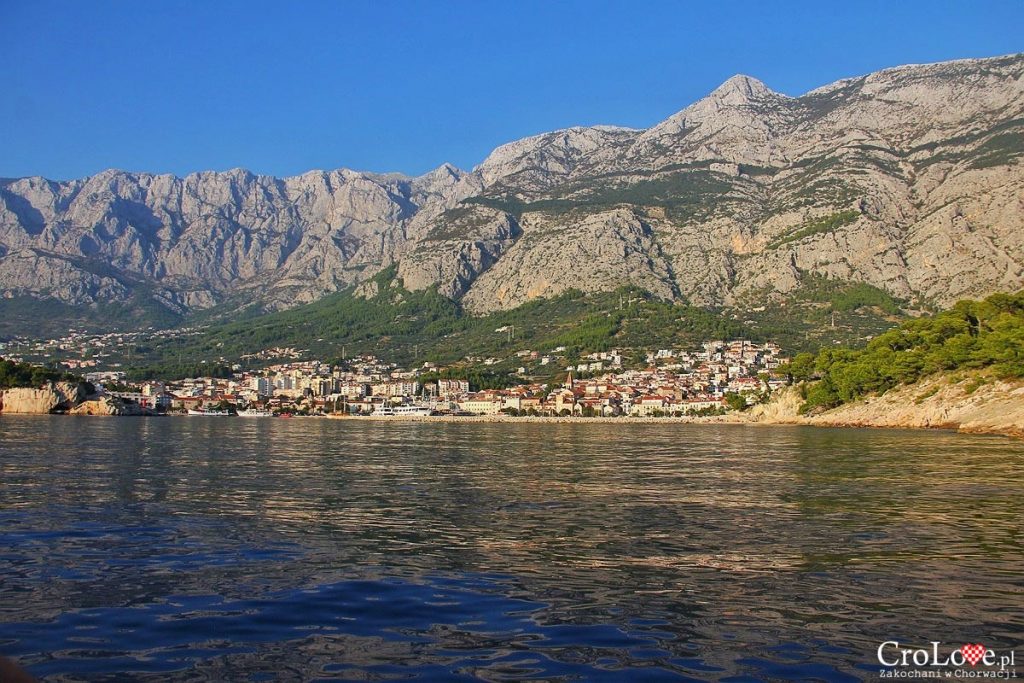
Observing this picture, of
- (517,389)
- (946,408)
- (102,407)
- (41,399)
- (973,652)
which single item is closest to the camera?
(973,652)

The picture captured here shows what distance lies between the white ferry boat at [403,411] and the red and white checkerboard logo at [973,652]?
132 meters

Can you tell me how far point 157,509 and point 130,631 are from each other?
12023 mm

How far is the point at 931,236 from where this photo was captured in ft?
509

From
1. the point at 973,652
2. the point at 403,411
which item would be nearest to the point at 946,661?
the point at 973,652

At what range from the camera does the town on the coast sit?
13588 centimetres

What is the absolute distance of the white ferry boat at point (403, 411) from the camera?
14225cm

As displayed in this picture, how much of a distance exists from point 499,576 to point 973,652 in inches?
258

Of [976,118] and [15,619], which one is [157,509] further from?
[976,118]

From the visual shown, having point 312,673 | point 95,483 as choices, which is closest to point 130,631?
point 312,673

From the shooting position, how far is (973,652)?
30.9 feet

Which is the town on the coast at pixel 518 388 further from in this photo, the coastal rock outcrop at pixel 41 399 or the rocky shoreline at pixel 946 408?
the rocky shoreline at pixel 946 408

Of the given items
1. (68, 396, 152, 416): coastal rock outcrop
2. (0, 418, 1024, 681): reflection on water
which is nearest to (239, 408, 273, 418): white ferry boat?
Result: (68, 396, 152, 416): coastal rock outcrop

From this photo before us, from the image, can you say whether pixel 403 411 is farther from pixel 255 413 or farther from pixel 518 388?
pixel 255 413

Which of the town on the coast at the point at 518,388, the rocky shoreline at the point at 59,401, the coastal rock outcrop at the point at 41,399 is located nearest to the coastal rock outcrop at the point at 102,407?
the rocky shoreline at the point at 59,401
